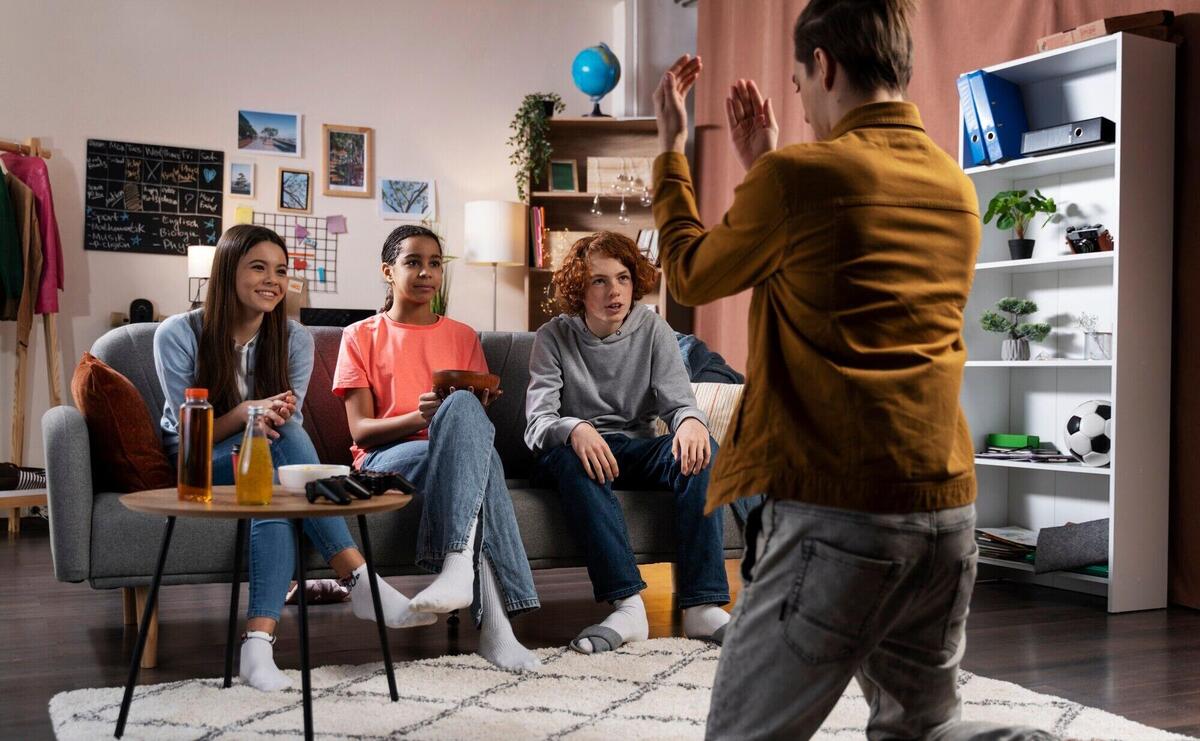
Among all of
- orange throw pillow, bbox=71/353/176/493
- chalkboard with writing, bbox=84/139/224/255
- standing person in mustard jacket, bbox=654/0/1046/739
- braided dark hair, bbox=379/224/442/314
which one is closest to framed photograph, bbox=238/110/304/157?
chalkboard with writing, bbox=84/139/224/255

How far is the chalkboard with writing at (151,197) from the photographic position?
209 inches

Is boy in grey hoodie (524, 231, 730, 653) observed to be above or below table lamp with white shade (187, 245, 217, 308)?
below

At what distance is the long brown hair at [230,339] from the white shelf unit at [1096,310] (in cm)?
236

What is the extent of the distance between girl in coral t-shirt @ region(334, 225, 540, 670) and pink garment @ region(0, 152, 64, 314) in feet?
8.56

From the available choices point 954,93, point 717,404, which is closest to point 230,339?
point 717,404

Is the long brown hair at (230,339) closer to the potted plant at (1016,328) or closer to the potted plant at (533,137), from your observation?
the potted plant at (1016,328)

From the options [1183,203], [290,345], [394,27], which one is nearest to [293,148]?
[394,27]

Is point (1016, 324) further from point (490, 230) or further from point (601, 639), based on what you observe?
point (490, 230)

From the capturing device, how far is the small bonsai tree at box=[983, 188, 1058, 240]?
3.79 metres

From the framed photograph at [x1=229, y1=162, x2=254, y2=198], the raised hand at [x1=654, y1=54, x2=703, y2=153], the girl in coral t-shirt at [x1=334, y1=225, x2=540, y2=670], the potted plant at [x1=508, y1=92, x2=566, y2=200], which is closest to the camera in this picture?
the raised hand at [x1=654, y1=54, x2=703, y2=153]

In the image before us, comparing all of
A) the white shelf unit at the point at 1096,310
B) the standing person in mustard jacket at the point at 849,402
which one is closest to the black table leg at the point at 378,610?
A: the standing person in mustard jacket at the point at 849,402

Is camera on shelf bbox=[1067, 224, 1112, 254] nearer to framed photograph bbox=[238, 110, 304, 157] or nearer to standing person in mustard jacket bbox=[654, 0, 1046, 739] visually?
standing person in mustard jacket bbox=[654, 0, 1046, 739]

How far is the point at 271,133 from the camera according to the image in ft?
18.6

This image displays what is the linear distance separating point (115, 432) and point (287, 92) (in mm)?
3579
